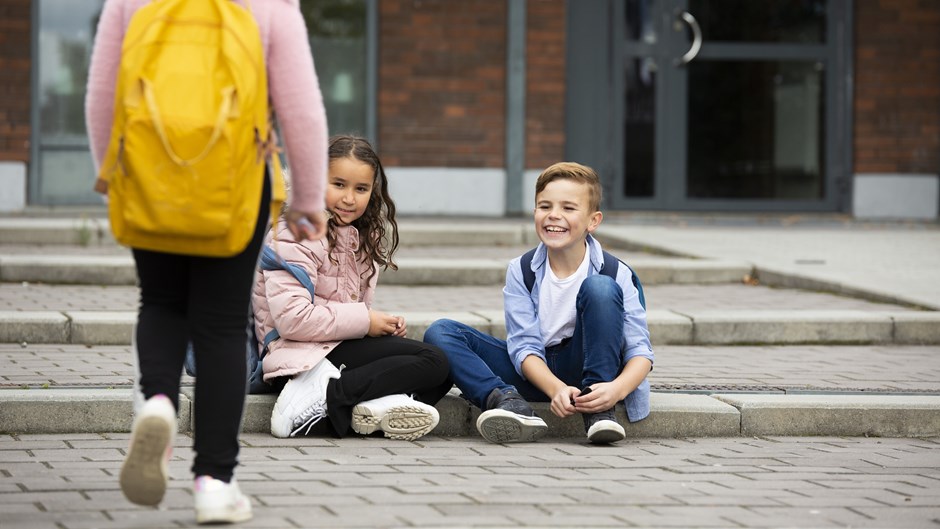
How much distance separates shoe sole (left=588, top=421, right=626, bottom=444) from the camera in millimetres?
4676

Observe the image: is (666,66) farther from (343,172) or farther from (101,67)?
(101,67)

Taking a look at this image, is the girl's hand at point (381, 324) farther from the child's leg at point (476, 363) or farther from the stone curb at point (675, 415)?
the stone curb at point (675, 415)

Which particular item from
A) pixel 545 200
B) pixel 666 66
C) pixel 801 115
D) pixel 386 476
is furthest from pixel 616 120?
pixel 386 476

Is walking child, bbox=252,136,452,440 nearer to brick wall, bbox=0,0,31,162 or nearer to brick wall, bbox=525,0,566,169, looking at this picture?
brick wall, bbox=525,0,566,169

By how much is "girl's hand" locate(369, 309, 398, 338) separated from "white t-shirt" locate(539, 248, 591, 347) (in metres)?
0.53

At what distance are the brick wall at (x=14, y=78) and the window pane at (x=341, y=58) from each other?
8.49ft

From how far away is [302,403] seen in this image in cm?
472

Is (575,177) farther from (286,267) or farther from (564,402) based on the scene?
(286,267)

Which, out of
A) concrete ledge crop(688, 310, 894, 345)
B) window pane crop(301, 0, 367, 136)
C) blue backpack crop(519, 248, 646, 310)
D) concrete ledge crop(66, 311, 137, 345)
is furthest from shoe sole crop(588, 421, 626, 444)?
window pane crop(301, 0, 367, 136)

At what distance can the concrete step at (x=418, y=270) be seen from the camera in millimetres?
8242

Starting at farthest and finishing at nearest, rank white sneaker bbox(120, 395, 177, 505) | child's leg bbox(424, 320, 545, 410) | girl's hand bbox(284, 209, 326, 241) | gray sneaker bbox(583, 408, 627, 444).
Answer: child's leg bbox(424, 320, 545, 410)
gray sneaker bbox(583, 408, 627, 444)
girl's hand bbox(284, 209, 326, 241)
white sneaker bbox(120, 395, 177, 505)

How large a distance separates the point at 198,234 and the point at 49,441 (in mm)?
1729

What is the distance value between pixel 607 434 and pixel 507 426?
1.10 feet

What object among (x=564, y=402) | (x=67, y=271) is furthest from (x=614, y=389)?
(x=67, y=271)
